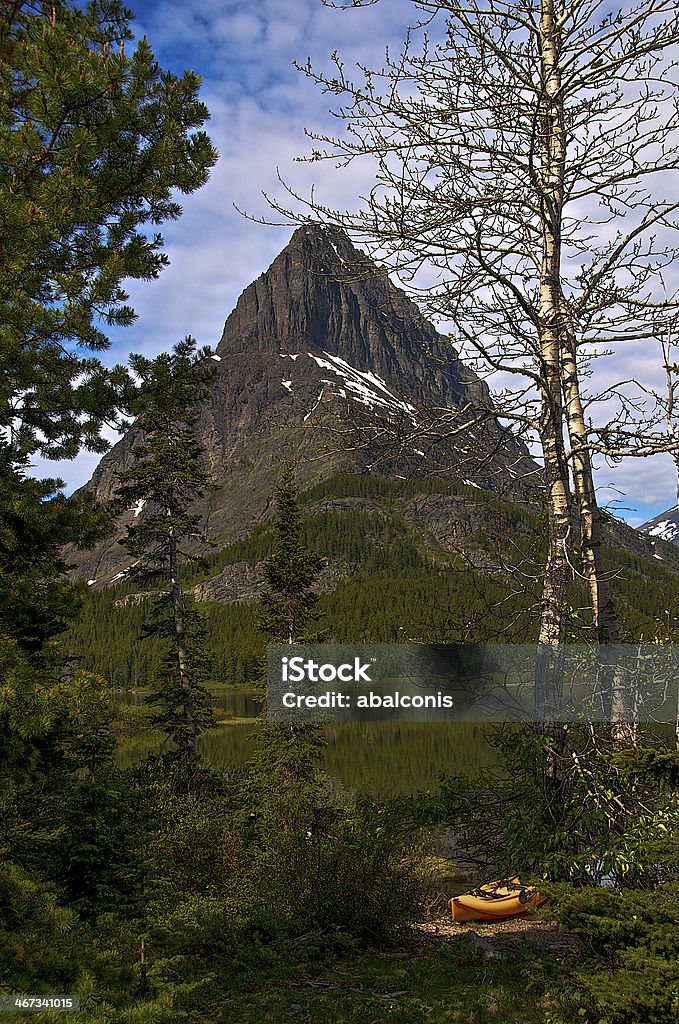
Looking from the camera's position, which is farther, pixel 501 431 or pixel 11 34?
pixel 11 34

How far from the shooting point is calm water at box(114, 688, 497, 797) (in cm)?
3697

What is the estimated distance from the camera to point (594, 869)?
15.2ft

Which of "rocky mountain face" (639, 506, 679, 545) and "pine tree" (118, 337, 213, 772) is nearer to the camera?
"rocky mountain face" (639, 506, 679, 545)

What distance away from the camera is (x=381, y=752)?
50.7m

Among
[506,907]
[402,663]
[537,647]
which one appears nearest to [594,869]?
[537,647]

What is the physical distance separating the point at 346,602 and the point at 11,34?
129715 millimetres

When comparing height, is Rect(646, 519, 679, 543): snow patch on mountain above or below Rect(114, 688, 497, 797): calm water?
above

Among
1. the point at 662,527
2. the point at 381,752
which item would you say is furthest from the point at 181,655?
the point at 381,752

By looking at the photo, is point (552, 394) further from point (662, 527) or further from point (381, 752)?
point (381, 752)

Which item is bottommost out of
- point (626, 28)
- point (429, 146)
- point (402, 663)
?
point (402, 663)

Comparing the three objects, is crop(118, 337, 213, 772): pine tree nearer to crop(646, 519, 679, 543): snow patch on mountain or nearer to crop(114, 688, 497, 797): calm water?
crop(114, 688, 497, 797): calm water

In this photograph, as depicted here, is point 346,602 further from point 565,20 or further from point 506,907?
point 565,20

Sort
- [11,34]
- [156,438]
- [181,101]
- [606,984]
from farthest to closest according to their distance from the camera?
[156,438] < [181,101] < [11,34] < [606,984]

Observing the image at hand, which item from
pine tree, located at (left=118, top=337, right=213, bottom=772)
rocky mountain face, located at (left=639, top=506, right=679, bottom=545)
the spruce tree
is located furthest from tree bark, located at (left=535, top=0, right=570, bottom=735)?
the spruce tree
